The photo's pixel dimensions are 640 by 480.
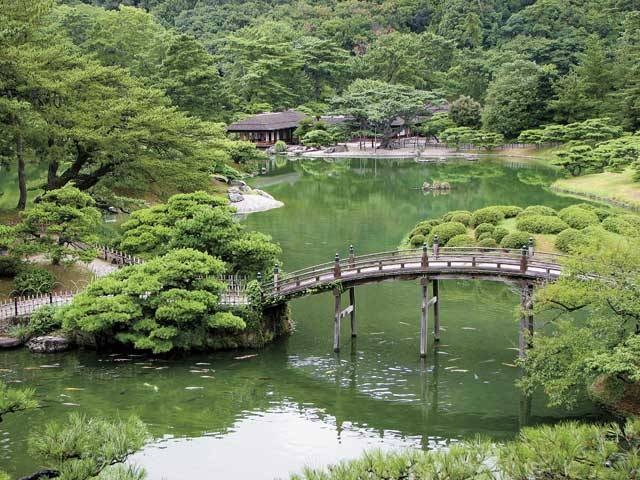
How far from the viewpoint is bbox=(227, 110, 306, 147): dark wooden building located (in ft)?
303

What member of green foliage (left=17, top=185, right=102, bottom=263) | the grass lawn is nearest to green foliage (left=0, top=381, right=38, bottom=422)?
green foliage (left=17, top=185, right=102, bottom=263)

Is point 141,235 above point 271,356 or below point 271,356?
above

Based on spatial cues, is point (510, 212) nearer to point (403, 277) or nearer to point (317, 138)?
point (403, 277)

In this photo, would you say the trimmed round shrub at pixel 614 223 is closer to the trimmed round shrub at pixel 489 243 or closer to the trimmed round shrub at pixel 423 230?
the trimmed round shrub at pixel 489 243

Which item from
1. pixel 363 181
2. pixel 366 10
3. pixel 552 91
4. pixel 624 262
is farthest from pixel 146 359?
pixel 366 10

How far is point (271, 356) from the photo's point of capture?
28156 mm

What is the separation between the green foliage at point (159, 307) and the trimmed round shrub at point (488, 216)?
63.7 ft

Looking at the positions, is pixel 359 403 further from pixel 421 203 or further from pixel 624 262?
pixel 421 203

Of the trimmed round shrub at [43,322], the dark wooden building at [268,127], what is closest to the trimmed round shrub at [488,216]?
the trimmed round shrub at [43,322]

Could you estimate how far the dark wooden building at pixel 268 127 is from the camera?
92.5m

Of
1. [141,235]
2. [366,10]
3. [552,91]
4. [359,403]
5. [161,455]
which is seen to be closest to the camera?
[161,455]

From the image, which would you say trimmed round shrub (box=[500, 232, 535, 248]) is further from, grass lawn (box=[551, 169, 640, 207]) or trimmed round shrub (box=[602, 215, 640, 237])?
grass lawn (box=[551, 169, 640, 207])

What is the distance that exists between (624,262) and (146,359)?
1572 cm

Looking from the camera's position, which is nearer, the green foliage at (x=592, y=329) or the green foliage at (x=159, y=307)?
the green foliage at (x=592, y=329)
